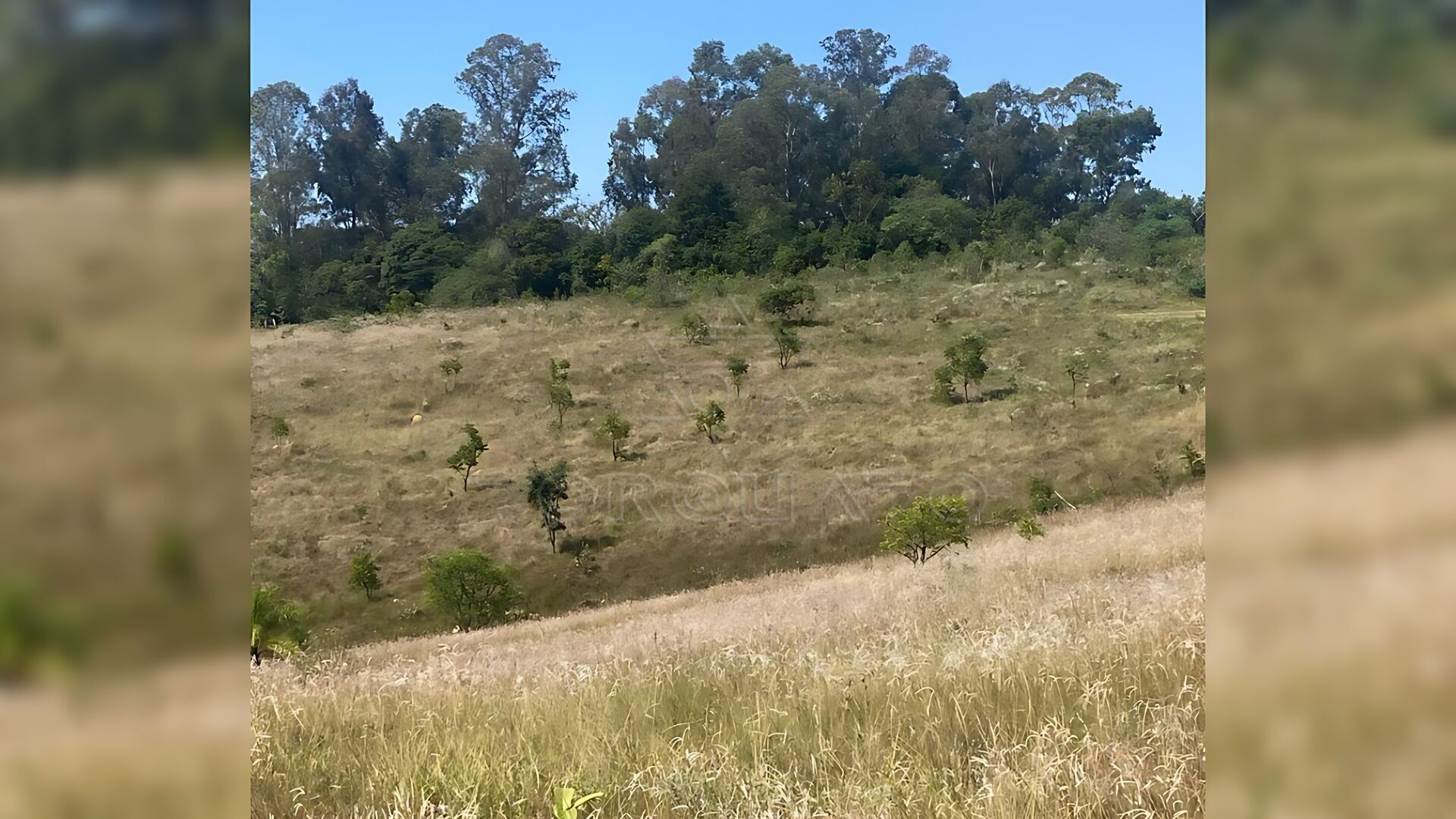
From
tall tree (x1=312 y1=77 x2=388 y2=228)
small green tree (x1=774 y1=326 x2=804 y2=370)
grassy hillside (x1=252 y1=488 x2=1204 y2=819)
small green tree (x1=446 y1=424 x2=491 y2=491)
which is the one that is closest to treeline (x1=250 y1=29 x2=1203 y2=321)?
tall tree (x1=312 y1=77 x2=388 y2=228)

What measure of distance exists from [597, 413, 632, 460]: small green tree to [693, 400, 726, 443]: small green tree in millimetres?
2070

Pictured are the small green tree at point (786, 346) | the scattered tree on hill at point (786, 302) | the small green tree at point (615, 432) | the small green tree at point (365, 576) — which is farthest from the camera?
the scattered tree on hill at point (786, 302)

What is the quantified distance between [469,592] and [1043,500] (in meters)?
12.9

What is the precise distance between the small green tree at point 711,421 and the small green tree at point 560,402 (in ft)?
13.0

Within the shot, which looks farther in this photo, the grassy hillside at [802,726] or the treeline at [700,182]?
the treeline at [700,182]

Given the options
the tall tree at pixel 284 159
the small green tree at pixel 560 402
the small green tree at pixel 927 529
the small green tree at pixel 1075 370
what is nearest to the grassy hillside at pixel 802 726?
the small green tree at pixel 927 529

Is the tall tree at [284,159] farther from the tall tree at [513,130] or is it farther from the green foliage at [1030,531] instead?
the green foliage at [1030,531]

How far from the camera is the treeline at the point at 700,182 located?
1389 inches

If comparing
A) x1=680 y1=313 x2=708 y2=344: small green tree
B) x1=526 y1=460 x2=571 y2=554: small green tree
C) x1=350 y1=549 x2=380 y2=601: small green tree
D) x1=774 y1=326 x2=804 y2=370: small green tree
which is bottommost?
x1=350 y1=549 x2=380 y2=601: small green tree

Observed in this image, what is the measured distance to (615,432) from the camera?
83.5ft

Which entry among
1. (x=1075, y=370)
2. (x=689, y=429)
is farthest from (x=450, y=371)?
(x=1075, y=370)

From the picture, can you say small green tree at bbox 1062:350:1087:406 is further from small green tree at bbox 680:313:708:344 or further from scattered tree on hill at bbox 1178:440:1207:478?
small green tree at bbox 680:313:708:344

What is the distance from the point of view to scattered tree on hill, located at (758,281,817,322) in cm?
3109
